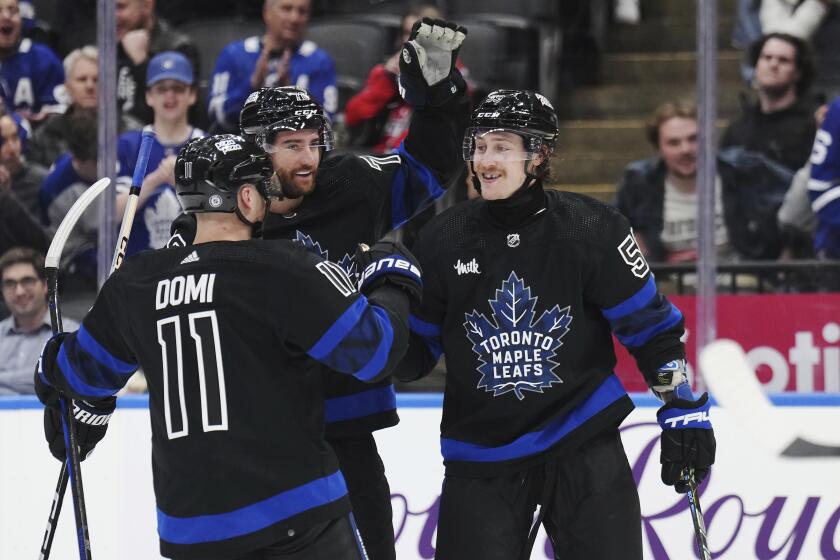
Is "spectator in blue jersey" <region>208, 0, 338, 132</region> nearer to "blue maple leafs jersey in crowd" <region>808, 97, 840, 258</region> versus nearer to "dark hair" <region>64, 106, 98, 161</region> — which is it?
"dark hair" <region>64, 106, 98, 161</region>

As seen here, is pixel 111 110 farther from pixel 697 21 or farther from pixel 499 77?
pixel 697 21

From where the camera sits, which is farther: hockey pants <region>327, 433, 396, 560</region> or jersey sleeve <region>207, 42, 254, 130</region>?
jersey sleeve <region>207, 42, 254, 130</region>

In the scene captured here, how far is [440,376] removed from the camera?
400cm

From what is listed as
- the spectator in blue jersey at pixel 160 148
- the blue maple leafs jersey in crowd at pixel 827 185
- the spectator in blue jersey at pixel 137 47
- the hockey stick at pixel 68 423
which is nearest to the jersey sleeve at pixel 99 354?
the hockey stick at pixel 68 423

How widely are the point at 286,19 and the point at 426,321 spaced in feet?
5.79

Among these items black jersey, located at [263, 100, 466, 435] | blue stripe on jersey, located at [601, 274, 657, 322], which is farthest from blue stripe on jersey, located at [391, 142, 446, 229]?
blue stripe on jersey, located at [601, 274, 657, 322]

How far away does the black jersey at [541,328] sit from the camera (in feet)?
9.67

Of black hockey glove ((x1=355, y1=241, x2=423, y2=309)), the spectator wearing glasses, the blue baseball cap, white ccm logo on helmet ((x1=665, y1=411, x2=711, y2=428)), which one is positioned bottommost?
white ccm logo on helmet ((x1=665, y1=411, x2=711, y2=428))

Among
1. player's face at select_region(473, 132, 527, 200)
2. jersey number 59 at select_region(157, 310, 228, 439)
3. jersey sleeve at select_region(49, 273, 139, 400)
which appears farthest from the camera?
player's face at select_region(473, 132, 527, 200)

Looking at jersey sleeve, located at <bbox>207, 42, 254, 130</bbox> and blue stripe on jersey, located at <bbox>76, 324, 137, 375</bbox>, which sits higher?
jersey sleeve, located at <bbox>207, 42, 254, 130</bbox>

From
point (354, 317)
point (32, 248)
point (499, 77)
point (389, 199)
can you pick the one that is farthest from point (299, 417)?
point (499, 77)

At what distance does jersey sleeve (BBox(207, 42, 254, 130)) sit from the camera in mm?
4465

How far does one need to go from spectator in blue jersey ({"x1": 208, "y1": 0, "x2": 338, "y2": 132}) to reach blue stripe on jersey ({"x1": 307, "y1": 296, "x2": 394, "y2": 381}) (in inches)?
79.0

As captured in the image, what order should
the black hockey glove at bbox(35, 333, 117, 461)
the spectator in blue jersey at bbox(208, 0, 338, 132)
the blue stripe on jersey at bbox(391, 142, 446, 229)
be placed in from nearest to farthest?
1. the black hockey glove at bbox(35, 333, 117, 461)
2. the blue stripe on jersey at bbox(391, 142, 446, 229)
3. the spectator in blue jersey at bbox(208, 0, 338, 132)
